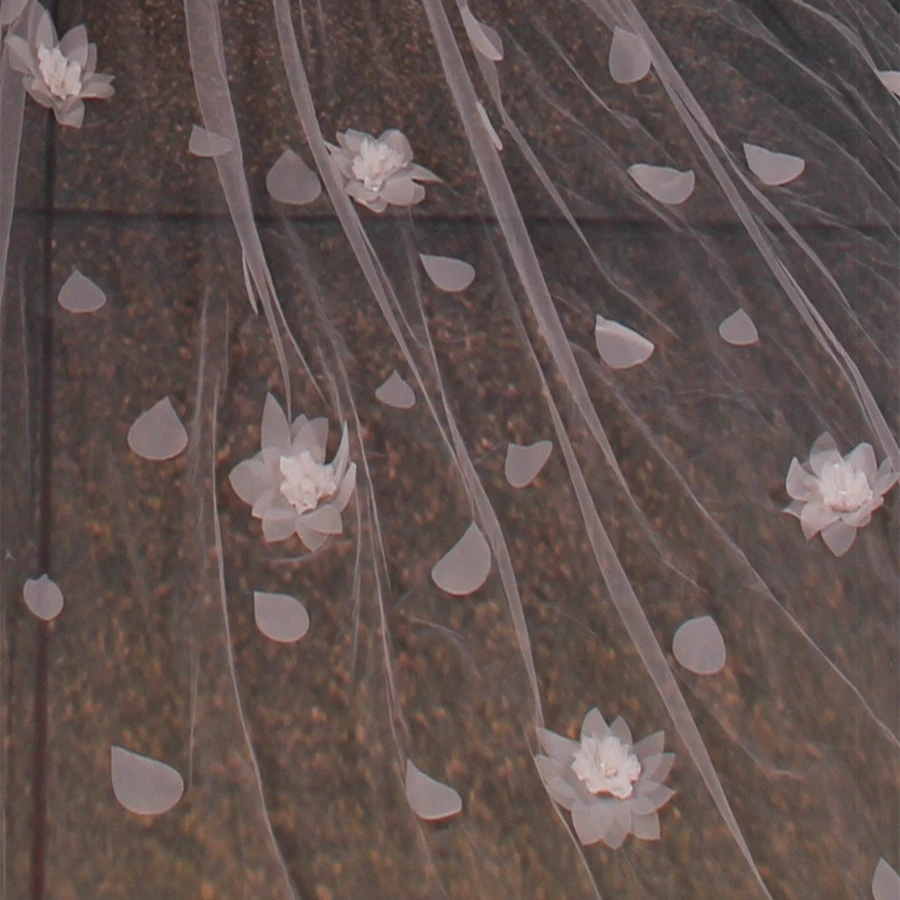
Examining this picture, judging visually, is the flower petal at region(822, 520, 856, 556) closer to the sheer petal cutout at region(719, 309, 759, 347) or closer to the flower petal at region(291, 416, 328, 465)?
the sheer petal cutout at region(719, 309, 759, 347)

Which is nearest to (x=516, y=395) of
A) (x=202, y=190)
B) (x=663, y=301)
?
(x=663, y=301)

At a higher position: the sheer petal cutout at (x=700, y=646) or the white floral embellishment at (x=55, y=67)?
the white floral embellishment at (x=55, y=67)

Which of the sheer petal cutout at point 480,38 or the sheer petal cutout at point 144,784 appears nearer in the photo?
the sheer petal cutout at point 144,784

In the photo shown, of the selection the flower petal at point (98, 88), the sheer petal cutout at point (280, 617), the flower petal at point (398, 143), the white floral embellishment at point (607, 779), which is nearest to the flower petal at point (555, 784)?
the white floral embellishment at point (607, 779)

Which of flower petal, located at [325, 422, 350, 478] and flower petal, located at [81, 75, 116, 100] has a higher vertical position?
flower petal, located at [81, 75, 116, 100]

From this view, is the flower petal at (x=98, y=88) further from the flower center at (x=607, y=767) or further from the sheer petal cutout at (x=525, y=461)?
the flower center at (x=607, y=767)
